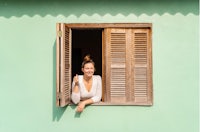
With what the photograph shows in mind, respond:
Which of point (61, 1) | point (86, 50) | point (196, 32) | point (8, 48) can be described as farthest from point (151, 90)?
point (86, 50)

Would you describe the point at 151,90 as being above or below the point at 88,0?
below

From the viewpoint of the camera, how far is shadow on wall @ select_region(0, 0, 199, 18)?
501 cm

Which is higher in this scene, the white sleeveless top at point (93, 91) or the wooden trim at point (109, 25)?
the wooden trim at point (109, 25)

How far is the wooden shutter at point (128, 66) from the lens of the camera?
5012 mm

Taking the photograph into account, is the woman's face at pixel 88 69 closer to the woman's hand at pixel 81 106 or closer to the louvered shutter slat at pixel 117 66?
the louvered shutter slat at pixel 117 66

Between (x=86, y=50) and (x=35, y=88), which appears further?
Answer: (x=86, y=50)

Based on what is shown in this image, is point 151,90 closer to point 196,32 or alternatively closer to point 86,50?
point 196,32

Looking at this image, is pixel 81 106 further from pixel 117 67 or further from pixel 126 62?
pixel 126 62

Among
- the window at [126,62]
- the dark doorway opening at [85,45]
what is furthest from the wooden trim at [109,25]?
the dark doorway opening at [85,45]

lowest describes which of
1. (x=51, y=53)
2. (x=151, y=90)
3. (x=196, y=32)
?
(x=151, y=90)

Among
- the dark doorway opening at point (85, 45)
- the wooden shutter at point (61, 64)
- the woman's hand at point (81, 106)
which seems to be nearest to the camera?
the wooden shutter at point (61, 64)

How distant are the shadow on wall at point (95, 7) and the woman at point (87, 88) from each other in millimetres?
873

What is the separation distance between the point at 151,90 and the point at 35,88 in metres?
1.86

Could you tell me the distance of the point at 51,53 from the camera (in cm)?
504
